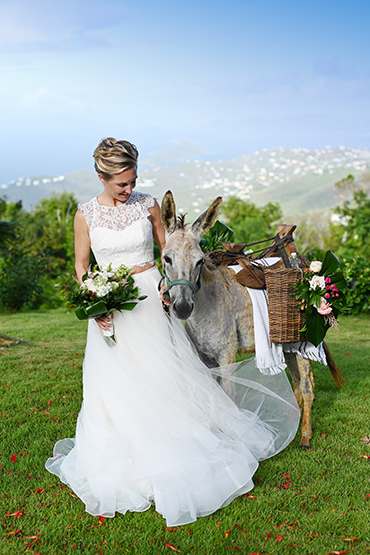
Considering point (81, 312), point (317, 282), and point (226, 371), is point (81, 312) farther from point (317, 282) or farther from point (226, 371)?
point (317, 282)

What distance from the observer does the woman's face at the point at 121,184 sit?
3.32 meters

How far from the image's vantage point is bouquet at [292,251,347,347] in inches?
152

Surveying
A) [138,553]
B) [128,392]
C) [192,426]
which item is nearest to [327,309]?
[192,426]

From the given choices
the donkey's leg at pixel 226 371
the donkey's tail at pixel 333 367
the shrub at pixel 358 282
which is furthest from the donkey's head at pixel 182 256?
the shrub at pixel 358 282

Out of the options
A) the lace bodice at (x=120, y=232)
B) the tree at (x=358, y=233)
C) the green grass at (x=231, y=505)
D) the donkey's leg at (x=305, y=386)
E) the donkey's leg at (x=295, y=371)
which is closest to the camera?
the green grass at (x=231, y=505)

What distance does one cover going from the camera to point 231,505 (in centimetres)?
324

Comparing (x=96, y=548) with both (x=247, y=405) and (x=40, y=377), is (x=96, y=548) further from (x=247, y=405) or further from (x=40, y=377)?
(x=40, y=377)

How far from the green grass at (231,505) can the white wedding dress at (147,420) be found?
0.12 metres

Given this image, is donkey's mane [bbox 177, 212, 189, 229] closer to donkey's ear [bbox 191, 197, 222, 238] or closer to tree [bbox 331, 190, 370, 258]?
donkey's ear [bbox 191, 197, 222, 238]

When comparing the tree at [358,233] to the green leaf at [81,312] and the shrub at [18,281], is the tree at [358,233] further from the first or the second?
the green leaf at [81,312]

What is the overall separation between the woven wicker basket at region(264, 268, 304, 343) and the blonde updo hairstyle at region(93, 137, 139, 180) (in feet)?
5.55

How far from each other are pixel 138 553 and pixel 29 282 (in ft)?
42.3

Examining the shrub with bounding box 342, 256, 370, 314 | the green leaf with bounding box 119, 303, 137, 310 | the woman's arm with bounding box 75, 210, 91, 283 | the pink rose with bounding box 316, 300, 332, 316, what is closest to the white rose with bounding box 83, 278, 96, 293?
the green leaf with bounding box 119, 303, 137, 310

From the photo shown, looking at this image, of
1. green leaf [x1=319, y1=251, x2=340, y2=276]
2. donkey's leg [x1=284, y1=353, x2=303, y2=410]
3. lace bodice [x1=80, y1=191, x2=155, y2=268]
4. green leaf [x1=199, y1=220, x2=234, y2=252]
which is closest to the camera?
lace bodice [x1=80, y1=191, x2=155, y2=268]
